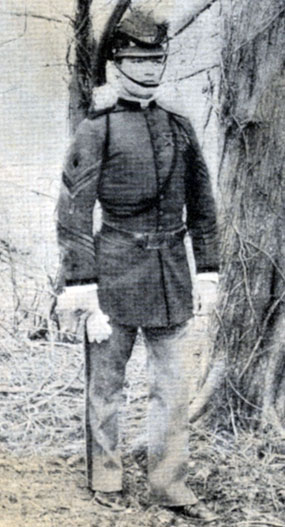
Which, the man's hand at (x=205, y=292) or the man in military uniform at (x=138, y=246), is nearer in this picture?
the man in military uniform at (x=138, y=246)

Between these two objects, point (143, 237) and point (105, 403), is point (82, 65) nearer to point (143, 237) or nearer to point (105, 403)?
point (143, 237)

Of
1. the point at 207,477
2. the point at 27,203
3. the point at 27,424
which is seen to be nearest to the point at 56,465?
the point at 27,424

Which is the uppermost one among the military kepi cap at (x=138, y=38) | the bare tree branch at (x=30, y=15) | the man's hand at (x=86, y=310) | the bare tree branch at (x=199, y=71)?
the bare tree branch at (x=30, y=15)

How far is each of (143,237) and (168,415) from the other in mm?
724

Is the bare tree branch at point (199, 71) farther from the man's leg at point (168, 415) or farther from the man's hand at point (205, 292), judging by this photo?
the man's leg at point (168, 415)

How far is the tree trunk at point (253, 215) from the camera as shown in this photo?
386 centimetres

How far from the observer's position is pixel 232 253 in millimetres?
3957

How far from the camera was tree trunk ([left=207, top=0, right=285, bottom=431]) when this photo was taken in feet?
12.7

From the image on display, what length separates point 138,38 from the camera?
3.65 meters

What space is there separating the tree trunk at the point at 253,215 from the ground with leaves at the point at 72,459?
177 mm

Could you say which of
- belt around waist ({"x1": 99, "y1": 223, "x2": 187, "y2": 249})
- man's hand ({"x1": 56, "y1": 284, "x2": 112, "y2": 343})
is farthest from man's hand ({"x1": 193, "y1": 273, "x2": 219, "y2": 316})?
man's hand ({"x1": 56, "y1": 284, "x2": 112, "y2": 343})

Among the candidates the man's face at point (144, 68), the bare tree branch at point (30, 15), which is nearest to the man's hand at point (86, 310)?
the man's face at point (144, 68)

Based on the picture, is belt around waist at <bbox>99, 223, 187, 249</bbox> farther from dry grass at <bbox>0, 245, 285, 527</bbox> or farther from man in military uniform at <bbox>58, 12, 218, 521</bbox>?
dry grass at <bbox>0, 245, 285, 527</bbox>

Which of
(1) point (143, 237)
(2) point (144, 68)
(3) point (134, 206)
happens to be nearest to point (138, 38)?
(2) point (144, 68)
